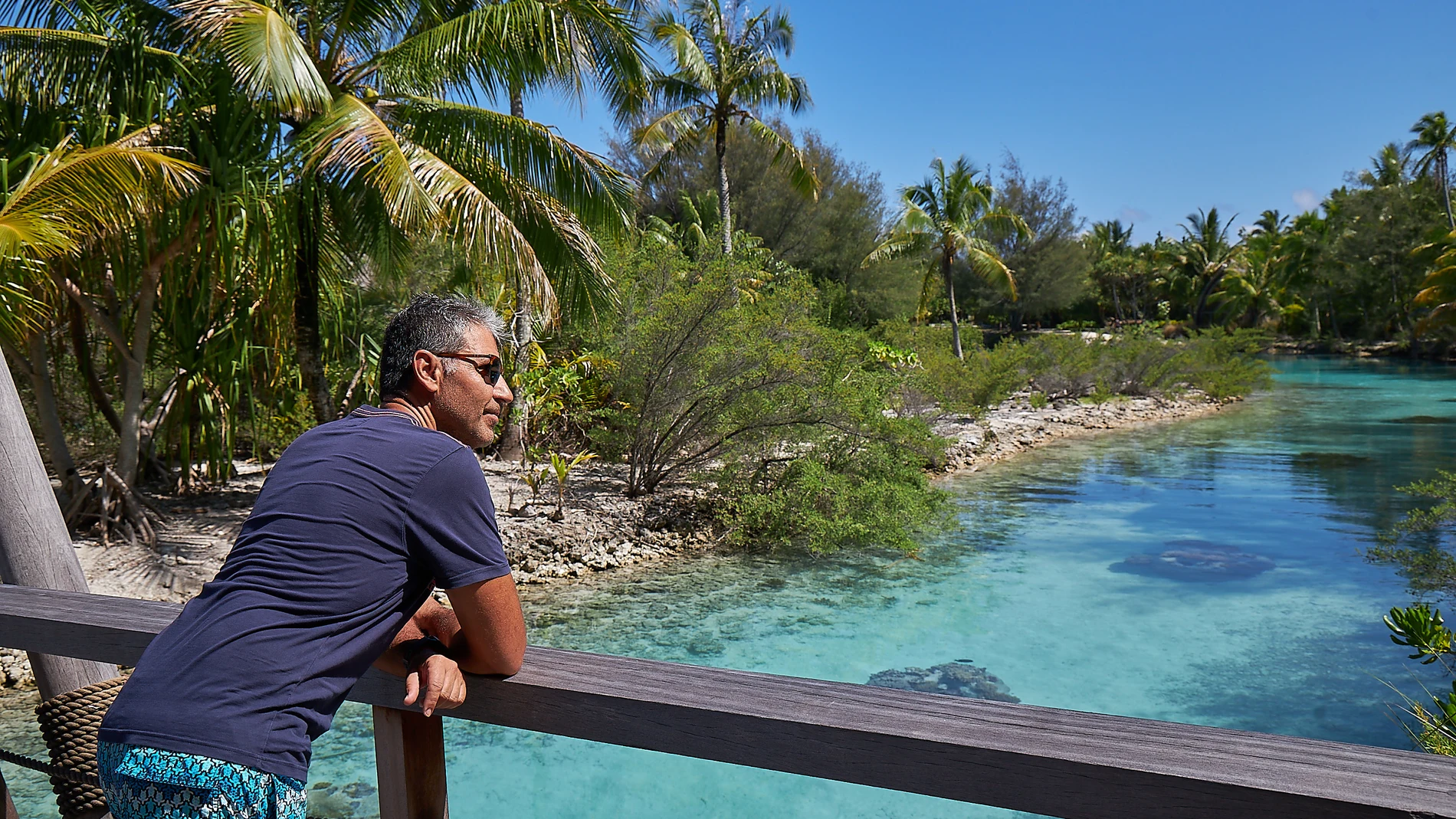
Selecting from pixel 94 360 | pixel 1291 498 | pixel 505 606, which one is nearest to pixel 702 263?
pixel 94 360

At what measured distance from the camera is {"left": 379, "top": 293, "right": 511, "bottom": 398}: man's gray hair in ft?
6.25

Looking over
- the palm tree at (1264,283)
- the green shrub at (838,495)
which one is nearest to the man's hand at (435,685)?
the green shrub at (838,495)

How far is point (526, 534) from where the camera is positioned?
11.1m

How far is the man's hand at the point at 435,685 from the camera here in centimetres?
160

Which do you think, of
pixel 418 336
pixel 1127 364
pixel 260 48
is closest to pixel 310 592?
pixel 418 336

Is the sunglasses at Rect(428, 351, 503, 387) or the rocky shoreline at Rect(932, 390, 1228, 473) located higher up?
the sunglasses at Rect(428, 351, 503, 387)

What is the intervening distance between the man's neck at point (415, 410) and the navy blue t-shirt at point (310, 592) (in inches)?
7.1

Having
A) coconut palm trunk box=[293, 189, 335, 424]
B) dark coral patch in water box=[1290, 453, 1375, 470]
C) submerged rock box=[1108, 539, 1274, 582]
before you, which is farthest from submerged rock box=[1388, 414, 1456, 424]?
coconut palm trunk box=[293, 189, 335, 424]

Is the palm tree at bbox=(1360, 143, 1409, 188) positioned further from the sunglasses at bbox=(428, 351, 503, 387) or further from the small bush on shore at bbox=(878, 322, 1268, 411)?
the sunglasses at bbox=(428, 351, 503, 387)

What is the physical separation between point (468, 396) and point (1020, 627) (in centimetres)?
898

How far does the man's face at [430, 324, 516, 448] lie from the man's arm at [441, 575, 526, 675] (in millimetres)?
385

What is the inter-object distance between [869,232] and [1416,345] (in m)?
28.4

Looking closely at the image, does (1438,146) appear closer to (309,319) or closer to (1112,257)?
(1112,257)

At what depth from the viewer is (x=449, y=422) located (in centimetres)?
194
